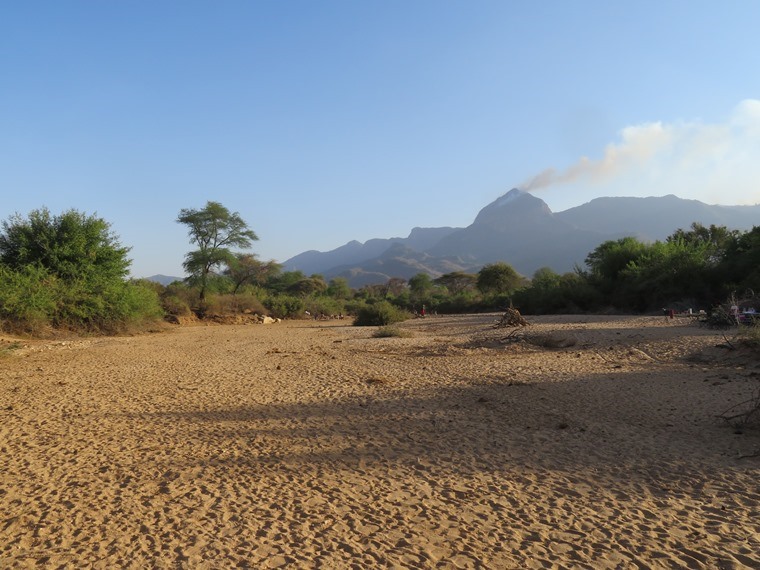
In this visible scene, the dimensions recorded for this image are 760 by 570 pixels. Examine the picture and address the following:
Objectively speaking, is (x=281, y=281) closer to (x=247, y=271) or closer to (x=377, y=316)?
(x=247, y=271)

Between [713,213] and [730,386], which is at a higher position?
[713,213]

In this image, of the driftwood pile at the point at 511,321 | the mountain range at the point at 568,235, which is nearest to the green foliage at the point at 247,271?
the driftwood pile at the point at 511,321

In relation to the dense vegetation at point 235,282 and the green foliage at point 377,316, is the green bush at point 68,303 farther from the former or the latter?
the green foliage at point 377,316

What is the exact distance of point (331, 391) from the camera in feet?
30.0

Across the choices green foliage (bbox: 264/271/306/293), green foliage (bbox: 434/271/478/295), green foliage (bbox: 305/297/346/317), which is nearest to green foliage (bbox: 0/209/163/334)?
green foliage (bbox: 305/297/346/317)

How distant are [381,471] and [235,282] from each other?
129ft

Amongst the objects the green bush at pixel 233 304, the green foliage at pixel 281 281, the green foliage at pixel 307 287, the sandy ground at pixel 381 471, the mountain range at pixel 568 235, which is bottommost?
the sandy ground at pixel 381 471

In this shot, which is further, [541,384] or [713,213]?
[713,213]

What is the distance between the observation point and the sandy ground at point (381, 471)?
3496 mm

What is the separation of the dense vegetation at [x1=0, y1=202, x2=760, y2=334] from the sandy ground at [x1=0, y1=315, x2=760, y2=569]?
9826mm

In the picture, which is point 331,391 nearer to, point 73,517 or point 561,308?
point 73,517

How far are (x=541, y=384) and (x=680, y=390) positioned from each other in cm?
231

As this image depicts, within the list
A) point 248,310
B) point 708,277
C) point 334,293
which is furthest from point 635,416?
point 334,293

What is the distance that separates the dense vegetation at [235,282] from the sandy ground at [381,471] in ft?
32.2
